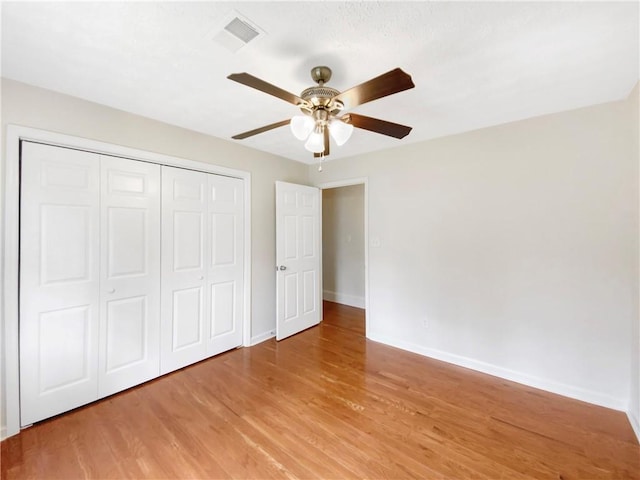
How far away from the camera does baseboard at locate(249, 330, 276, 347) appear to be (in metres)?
3.33

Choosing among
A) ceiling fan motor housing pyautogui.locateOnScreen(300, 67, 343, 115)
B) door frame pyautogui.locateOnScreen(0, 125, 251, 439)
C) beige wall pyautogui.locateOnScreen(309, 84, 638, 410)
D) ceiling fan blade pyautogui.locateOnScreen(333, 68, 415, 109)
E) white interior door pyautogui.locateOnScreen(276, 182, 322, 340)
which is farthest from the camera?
white interior door pyautogui.locateOnScreen(276, 182, 322, 340)

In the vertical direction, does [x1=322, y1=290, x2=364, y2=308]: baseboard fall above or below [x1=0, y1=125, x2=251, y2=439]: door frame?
below

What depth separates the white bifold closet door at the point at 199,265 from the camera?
263 cm

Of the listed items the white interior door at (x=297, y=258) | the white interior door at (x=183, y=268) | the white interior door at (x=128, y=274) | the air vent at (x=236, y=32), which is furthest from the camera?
the white interior door at (x=297, y=258)

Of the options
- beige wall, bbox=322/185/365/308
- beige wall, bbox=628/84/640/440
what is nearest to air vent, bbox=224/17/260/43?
beige wall, bbox=628/84/640/440

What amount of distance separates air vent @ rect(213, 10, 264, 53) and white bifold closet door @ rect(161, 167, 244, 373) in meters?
1.53

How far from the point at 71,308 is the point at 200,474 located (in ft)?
5.07

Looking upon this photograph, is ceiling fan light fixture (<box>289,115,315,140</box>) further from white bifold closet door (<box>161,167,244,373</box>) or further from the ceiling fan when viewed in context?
white bifold closet door (<box>161,167,244,373</box>)

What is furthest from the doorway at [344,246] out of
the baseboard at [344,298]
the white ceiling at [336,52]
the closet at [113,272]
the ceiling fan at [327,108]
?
the ceiling fan at [327,108]

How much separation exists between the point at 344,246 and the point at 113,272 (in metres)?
3.76

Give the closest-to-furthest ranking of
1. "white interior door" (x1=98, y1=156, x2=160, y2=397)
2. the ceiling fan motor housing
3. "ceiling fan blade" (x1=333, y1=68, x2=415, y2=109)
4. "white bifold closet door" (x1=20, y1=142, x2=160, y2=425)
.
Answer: "ceiling fan blade" (x1=333, y1=68, x2=415, y2=109), the ceiling fan motor housing, "white bifold closet door" (x1=20, y1=142, x2=160, y2=425), "white interior door" (x1=98, y1=156, x2=160, y2=397)

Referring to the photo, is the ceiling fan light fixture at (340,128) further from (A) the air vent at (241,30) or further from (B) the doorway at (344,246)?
(B) the doorway at (344,246)

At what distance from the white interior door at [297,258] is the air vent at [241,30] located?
2.05m

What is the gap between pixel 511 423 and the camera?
1979 mm
